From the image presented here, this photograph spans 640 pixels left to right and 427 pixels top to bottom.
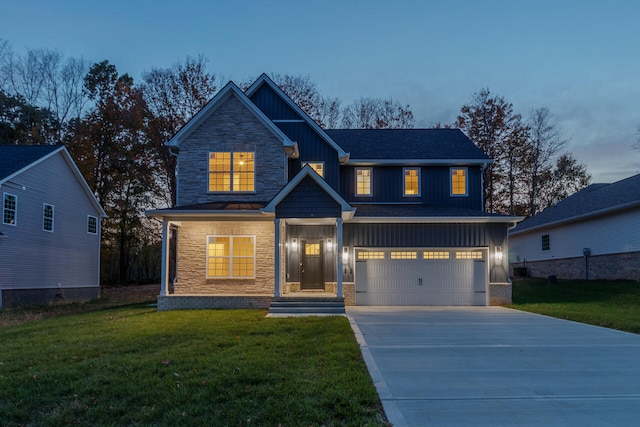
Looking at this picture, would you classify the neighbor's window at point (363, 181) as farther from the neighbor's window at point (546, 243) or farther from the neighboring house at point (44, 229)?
the neighbor's window at point (546, 243)

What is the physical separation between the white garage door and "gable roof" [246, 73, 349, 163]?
151 inches

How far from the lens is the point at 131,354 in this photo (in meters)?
7.60

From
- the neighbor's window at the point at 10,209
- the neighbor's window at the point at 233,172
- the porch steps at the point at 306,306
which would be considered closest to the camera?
the porch steps at the point at 306,306

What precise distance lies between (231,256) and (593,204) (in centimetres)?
1824

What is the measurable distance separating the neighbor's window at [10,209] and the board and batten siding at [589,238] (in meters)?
24.9

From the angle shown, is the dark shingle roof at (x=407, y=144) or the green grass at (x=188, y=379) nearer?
the green grass at (x=188, y=379)

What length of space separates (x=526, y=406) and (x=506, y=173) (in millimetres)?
30301

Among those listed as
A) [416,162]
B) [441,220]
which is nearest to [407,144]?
[416,162]

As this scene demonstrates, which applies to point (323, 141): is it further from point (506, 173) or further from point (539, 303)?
point (506, 173)

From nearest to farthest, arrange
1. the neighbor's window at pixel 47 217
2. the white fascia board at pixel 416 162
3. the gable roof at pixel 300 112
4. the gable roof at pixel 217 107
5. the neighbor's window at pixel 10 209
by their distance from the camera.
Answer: the gable roof at pixel 217 107 → the neighbor's window at pixel 10 209 → the gable roof at pixel 300 112 → the white fascia board at pixel 416 162 → the neighbor's window at pixel 47 217

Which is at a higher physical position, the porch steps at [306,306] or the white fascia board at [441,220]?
the white fascia board at [441,220]

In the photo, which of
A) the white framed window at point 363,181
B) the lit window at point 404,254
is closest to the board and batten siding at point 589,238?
the lit window at point 404,254

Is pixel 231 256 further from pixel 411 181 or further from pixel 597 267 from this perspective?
pixel 597 267

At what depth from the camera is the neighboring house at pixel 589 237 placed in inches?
786
